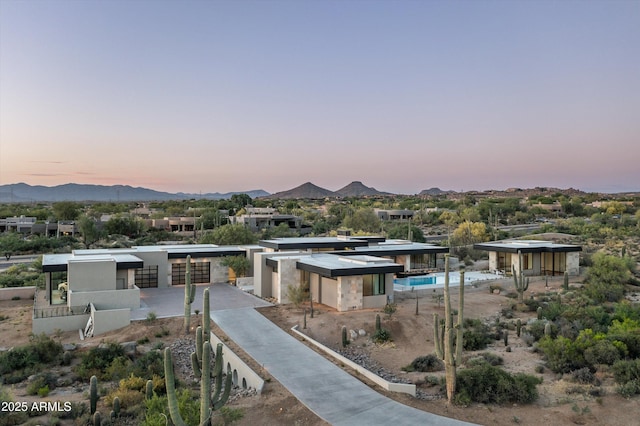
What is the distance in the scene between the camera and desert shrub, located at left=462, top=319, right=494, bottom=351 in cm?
2002

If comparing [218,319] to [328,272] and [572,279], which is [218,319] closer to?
[328,272]

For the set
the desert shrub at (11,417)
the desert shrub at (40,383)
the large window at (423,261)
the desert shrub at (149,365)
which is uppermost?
the large window at (423,261)

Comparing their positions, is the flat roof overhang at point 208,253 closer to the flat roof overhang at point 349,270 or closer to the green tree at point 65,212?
the flat roof overhang at point 349,270

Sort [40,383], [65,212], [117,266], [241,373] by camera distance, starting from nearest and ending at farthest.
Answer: [40,383] < [241,373] < [117,266] < [65,212]

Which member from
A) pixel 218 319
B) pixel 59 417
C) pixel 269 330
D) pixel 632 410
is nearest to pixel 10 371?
pixel 59 417

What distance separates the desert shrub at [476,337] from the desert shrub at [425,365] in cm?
242

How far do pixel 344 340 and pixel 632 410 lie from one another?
35.4 feet

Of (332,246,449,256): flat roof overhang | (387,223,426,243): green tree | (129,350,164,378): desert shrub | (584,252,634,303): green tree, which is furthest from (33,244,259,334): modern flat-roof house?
(387,223,426,243): green tree

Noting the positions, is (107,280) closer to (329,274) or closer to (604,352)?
(329,274)

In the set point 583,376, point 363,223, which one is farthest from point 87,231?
point 583,376

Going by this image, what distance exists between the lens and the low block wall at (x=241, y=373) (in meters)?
15.4

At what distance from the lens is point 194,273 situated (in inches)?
1359

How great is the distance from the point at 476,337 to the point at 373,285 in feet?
23.5

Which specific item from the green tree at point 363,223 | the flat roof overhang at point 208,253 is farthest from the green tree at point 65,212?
the flat roof overhang at point 208,253
